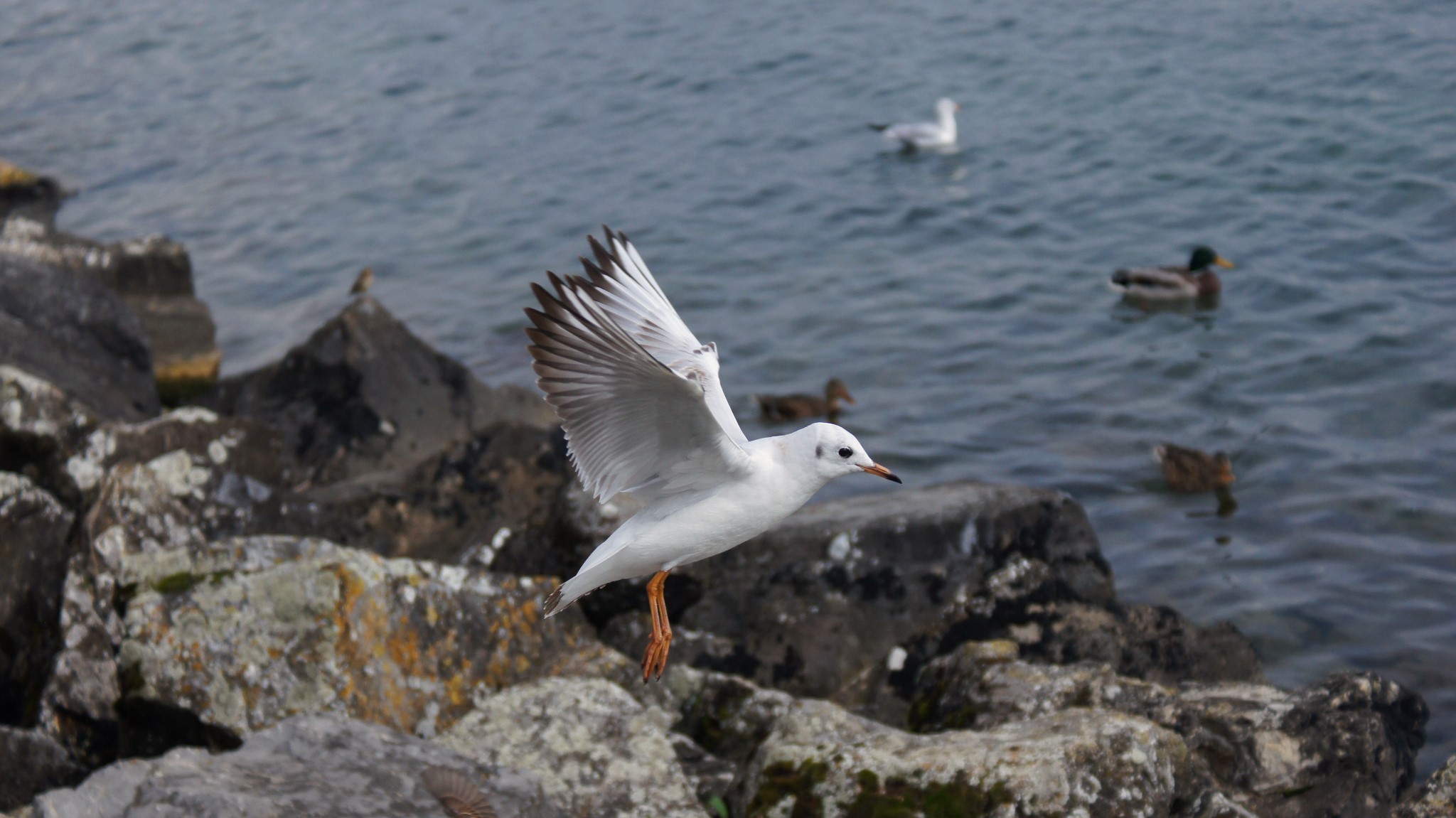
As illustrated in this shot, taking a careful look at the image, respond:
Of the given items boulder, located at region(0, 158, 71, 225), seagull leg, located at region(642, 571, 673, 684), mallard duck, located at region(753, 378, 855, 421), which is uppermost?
seagull leg, located at region(642, 571, 673, 684)

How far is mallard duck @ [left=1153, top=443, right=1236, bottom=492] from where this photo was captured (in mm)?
9000

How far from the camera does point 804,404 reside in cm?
1048

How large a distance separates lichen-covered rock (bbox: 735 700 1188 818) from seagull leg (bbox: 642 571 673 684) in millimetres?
611

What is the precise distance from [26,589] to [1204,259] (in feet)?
32.3

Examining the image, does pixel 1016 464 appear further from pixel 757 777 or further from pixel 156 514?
pixel 156 514

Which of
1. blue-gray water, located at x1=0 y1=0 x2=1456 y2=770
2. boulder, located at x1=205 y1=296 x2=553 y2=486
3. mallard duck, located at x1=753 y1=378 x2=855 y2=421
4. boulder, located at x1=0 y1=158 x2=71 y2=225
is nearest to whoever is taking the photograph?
boulder, located at x1=205 y1=296 x2=553 y2=486

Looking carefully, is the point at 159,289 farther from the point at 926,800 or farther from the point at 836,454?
the point at 926,800

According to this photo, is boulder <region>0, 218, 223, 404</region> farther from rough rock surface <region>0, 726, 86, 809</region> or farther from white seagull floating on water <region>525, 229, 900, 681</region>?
white seagull floating on water <region>525, 229, 900, 681</region>

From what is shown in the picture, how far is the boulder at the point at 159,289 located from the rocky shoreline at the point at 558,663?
10.2 ft

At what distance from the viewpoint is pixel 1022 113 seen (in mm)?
16203

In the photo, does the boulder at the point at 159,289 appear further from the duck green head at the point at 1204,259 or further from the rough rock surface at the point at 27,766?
the duck green head at the point at 1204,259

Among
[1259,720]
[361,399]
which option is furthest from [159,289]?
[1259,720]

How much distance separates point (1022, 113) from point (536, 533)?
1117 centimetres

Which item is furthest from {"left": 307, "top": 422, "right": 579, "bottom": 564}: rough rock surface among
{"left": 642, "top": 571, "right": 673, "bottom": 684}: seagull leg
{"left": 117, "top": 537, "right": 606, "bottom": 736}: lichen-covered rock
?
{"left": 642, "top": 571, "right": 673, "bottom": 684}: seagull leg
